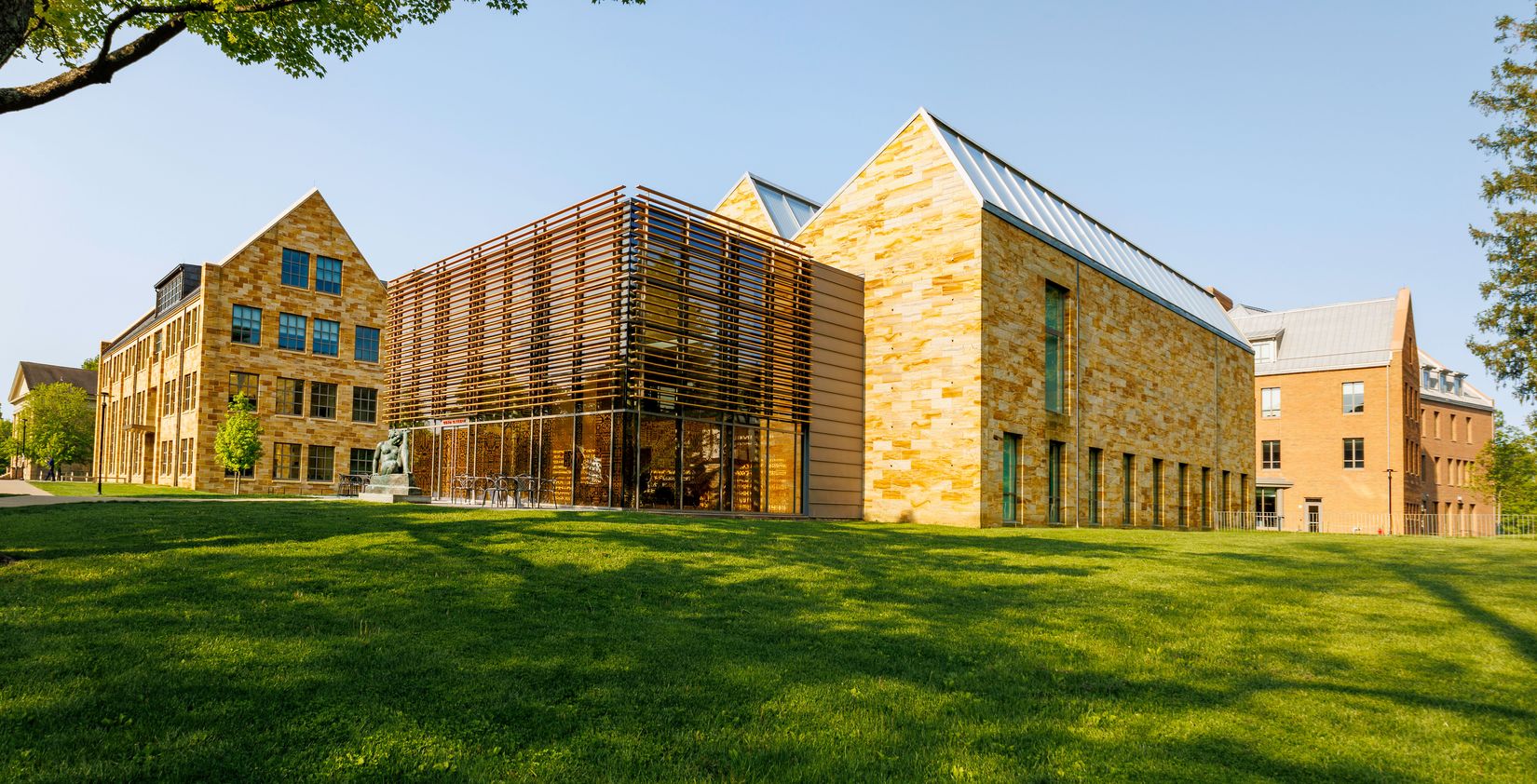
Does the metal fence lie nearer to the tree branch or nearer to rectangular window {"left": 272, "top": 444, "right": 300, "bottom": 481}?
rectangular window {"left": 272, "top": 444, "right": 300, "bottom": 481}

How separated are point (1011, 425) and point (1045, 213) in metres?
8.54

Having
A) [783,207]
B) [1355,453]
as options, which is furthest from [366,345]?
[1355,453]

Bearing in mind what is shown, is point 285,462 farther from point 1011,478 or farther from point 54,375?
point 54,375

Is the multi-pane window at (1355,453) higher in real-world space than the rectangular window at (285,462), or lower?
higher

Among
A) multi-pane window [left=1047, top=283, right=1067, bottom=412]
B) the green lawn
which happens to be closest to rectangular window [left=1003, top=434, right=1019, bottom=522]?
multi-pane window [left=1047, top=283, right=1067, bottom=412]

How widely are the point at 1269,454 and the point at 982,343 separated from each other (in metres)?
40.9

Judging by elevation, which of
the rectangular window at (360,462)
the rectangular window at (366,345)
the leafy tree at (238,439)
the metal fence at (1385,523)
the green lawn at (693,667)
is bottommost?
the metal fence at (1385,523)

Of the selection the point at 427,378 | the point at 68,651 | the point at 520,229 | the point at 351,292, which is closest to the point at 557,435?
the point at 520,229

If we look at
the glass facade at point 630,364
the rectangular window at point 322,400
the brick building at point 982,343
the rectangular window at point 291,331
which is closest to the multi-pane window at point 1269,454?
the brick building at point 982,343

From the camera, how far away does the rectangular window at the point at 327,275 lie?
4138 centimetres

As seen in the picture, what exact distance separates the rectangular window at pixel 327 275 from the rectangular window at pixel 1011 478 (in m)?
34.0

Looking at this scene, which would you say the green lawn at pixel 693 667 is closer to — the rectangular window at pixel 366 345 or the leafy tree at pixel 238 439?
the leafy tree at pixel 238 439

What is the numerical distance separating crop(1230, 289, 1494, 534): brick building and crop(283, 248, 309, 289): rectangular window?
50.0 meters

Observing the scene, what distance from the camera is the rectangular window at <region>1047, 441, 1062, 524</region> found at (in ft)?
81.9
